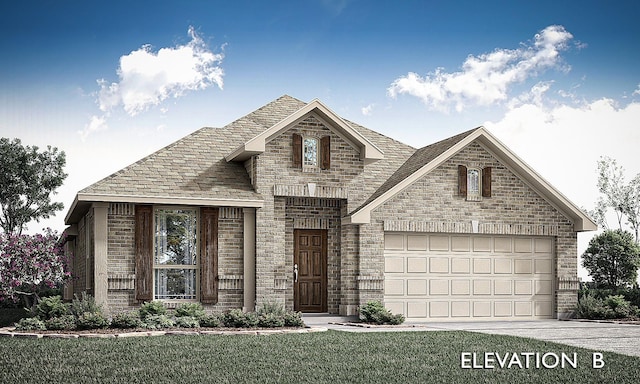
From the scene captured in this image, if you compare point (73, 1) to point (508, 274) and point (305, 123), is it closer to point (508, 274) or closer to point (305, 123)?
point (305, 123)

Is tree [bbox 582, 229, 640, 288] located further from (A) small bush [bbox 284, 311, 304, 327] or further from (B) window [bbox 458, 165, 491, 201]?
(A) small bush [bbox 284, 311, 304, 327]

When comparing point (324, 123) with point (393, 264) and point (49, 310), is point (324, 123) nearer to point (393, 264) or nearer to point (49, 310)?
point (393, 264)

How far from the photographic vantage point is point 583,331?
1933cm

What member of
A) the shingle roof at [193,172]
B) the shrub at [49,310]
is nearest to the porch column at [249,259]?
the shingle roof at [193,172]

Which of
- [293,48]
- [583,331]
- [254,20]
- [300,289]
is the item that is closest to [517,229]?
[583,331]

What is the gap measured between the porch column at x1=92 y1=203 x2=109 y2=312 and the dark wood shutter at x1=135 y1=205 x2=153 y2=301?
0.75 m

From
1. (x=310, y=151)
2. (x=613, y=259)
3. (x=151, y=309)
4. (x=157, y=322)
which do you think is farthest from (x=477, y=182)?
(x=157, y=322)

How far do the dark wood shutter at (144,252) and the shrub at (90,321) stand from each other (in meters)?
2.46

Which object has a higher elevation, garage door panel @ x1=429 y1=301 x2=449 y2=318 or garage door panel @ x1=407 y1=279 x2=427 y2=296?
garage door panel @ x1=407 y1=279 x2=427 y2=296

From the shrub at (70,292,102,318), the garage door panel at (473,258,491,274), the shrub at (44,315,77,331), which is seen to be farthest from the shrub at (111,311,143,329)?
the garage door panel at (473,258,491,274)

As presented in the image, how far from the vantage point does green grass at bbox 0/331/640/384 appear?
12.0 metres

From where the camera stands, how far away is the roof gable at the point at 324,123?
69.8 feet

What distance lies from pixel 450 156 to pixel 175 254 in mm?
7735

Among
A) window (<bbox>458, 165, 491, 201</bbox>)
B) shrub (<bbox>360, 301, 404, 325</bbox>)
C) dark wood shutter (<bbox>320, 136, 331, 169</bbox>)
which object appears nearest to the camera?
shrub (<bbox>360, 301, 404, 325</bbox>)
